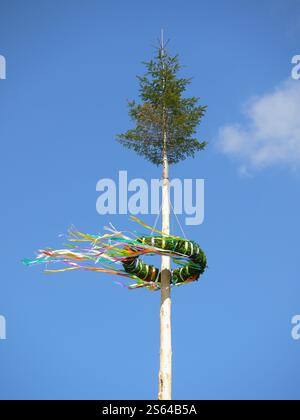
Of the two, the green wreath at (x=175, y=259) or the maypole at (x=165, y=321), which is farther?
the green wreath at (x=175, y=259)

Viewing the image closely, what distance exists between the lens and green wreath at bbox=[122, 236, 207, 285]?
10172 mm

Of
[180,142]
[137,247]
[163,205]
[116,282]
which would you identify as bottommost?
[116,282]

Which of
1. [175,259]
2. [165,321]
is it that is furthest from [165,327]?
[175,259]

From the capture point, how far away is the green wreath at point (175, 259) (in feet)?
33.4

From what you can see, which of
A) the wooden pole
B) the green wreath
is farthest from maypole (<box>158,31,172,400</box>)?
the green wreath

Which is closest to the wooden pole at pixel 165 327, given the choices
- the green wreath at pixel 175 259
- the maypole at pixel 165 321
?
the maypole at pixel 165 321

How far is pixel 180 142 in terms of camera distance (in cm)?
1320

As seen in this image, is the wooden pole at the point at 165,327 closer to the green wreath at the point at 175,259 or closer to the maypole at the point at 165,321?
the maypole at the point at 165,321

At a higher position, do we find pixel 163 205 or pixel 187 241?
pixel 163 205

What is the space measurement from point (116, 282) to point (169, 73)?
251 inches

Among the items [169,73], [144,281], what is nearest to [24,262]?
[144,281]

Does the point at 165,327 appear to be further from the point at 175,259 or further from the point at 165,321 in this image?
the point at 175,259

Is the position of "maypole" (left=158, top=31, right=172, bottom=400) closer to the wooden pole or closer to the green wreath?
the wooden pole
